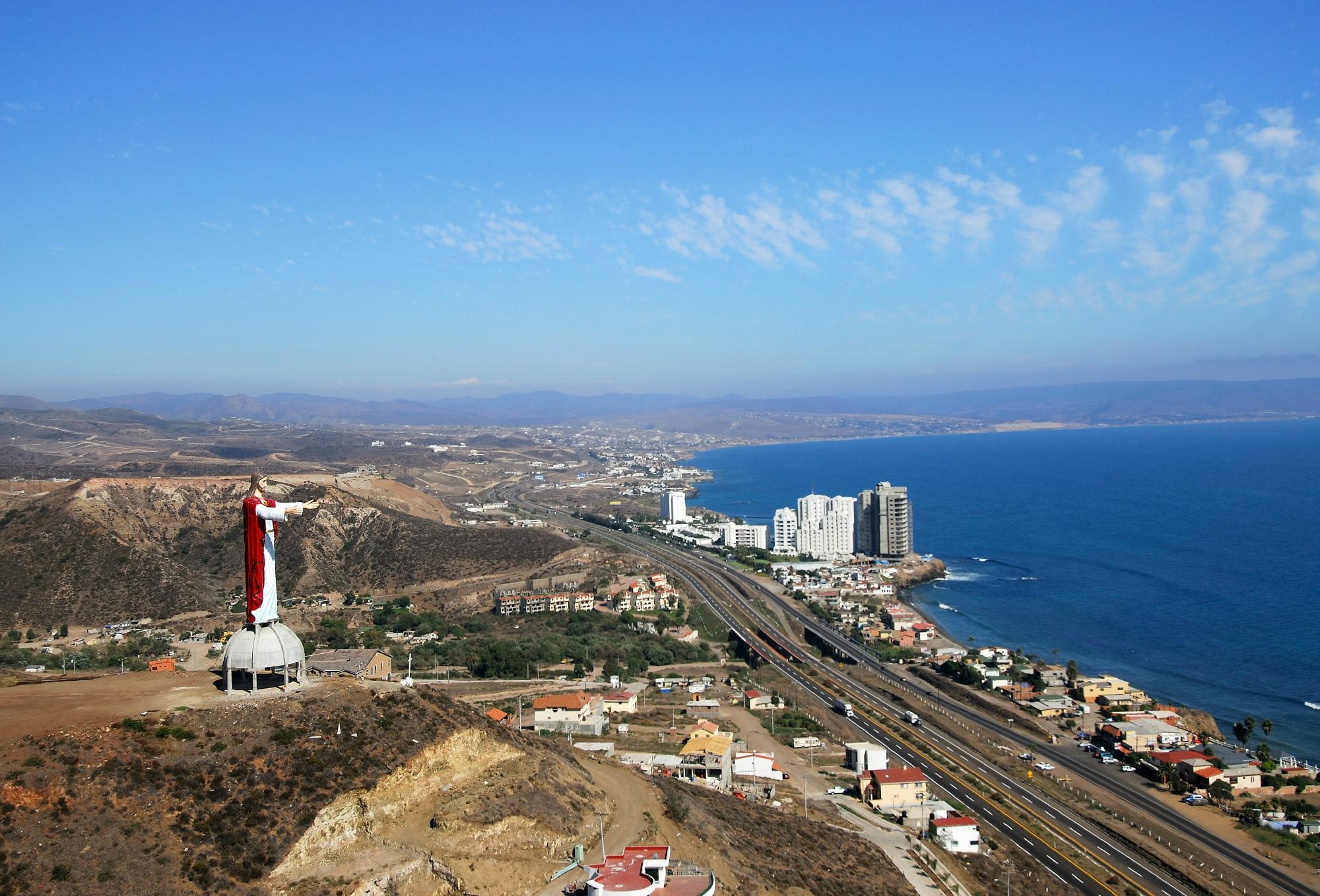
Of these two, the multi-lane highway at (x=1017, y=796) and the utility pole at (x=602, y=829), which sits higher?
the utility pole at (x=602, y=829)

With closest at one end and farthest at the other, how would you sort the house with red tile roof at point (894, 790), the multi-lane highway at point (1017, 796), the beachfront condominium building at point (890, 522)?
1. the multi-lane highway at point (1017, 796)
2. the house with red tile roof at point (894, 790)
3. the beachfront condominium building at point (890, 522)

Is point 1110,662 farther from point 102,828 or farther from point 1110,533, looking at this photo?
A: point 102,828

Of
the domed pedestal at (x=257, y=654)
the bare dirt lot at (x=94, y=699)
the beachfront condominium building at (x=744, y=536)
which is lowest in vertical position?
the beachfront condominium building at (x=744, y=536)

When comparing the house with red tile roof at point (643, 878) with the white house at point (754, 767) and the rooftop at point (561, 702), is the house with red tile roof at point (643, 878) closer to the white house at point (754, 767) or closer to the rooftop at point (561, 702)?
the white house at point (754, 767)

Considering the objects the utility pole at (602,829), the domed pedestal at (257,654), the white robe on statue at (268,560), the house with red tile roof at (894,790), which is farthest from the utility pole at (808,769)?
the white robe on statue at (268,560)

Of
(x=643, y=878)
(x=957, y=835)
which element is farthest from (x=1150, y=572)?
(x=643, y=878)
